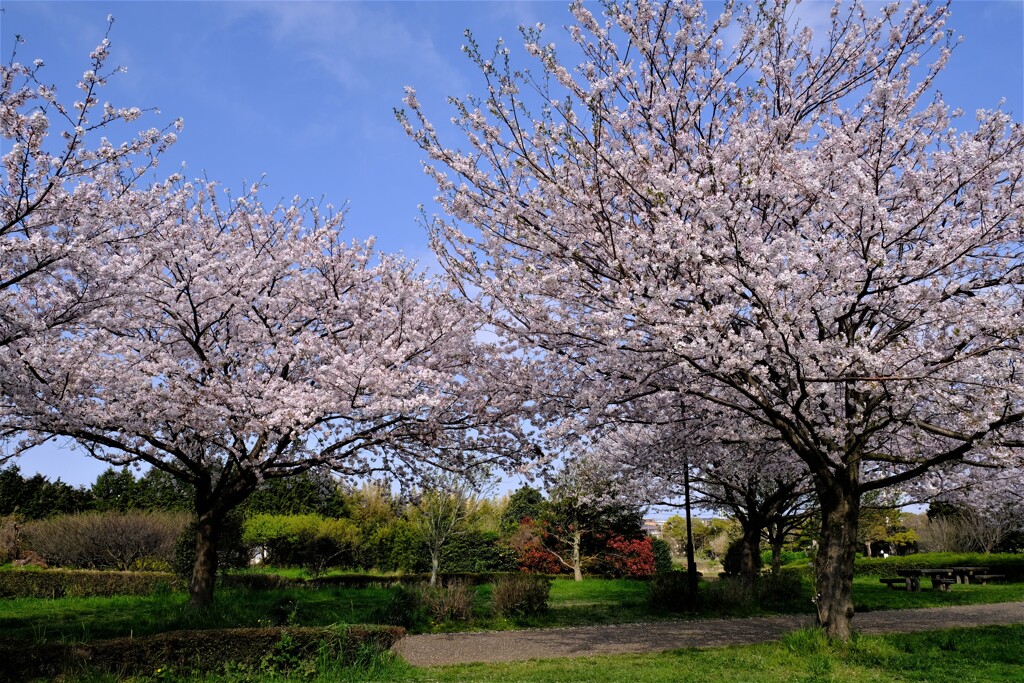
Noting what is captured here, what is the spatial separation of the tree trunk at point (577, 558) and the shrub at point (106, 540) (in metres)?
15.0

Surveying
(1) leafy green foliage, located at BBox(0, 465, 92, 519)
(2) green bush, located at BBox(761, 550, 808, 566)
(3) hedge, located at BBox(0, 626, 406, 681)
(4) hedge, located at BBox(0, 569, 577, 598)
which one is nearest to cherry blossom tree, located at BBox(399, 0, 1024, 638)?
(3) hedge, located at BBox(0, 626, 406, 681)

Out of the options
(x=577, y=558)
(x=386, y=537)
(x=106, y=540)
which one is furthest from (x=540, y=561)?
(x=106, y=540)

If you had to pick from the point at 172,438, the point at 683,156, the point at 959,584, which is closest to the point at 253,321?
the point at 172,438

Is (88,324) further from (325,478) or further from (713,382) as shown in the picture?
(713,382)

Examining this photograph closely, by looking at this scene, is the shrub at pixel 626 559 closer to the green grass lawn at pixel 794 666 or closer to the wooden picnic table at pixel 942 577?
the wooden picnic table at pixel 942 577

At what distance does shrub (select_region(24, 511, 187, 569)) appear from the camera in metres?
24.6

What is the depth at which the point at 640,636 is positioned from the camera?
11211 millimetres

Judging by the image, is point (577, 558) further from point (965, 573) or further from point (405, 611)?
point (405, 611)

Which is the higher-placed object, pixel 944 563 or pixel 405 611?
pixel 405 611

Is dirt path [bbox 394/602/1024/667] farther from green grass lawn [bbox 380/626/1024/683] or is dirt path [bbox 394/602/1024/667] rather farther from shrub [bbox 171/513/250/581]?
shrub [bbox 171/513/250/581]

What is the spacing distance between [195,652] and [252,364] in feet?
19.7

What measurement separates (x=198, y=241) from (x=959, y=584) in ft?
83.8

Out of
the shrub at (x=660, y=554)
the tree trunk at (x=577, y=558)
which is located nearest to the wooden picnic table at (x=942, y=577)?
the shrub at (x=660, y=554)

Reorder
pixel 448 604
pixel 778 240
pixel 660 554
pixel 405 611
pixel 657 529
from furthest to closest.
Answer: pixel 657 529 → pixel 660 554 → pixel 448 604 → pixel 405 611 → pixel 778 240
